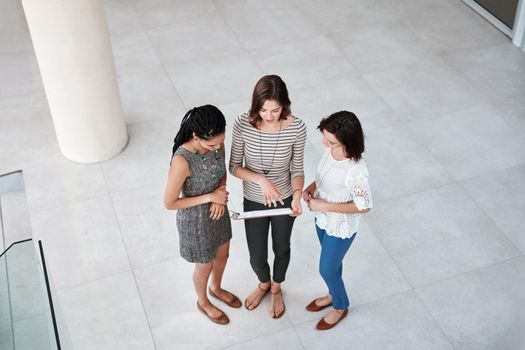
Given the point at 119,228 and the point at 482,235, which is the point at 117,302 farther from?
the point at 482,235

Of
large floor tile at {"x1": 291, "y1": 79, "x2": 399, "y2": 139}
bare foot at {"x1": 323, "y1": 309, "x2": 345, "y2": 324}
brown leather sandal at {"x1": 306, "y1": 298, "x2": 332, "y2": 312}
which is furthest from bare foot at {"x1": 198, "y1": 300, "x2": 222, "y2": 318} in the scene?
large floor tile at {"x1": 291, "y1": 79, "x2": 399, "y2": 139}

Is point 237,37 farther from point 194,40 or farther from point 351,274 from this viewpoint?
point 351,274

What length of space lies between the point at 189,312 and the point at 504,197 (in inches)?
107

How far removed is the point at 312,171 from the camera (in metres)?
5.85

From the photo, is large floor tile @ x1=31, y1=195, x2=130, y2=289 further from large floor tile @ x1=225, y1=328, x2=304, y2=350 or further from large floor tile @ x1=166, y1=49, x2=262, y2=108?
large floor tile @ x1=166, y1=49, x2=262, y2=108

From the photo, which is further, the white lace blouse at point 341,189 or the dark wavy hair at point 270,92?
the white lace blouse at point 341,189

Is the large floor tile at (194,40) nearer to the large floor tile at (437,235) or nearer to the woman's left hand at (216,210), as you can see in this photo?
the large floor tile at (437,235)

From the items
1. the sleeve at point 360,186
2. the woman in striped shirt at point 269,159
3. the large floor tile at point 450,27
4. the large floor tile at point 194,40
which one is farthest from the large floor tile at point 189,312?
the large floor tile at point 450,27

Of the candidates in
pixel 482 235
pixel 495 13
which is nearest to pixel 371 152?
pixel 482 235

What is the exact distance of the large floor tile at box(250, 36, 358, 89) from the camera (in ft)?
22.7

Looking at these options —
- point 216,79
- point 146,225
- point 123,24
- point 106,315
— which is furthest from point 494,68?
point 106,315

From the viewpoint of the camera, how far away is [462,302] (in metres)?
4.79

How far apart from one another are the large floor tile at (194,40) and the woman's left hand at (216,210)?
140 inches

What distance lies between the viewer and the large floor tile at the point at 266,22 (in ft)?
24.5
